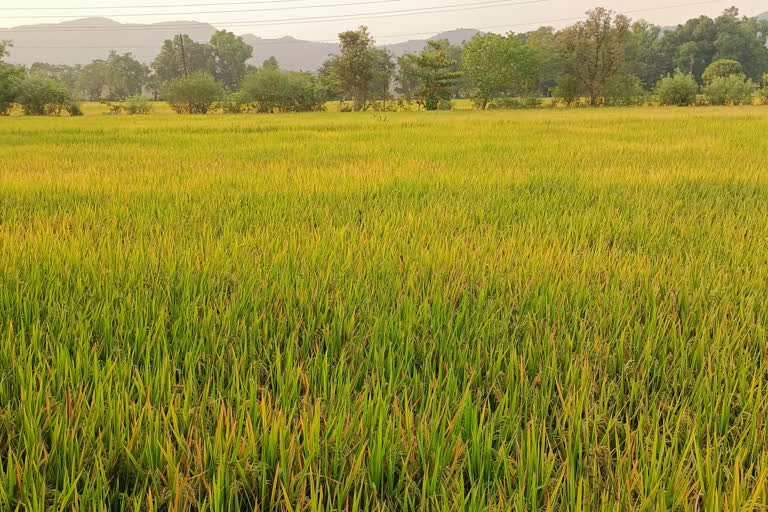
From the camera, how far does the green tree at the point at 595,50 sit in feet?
113

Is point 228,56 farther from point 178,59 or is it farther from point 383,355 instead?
point 383,355

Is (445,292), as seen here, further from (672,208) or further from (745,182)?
(745,182)

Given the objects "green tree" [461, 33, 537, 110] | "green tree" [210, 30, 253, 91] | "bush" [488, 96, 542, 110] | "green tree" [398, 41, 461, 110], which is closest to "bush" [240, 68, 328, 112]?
"green tree" [398, 41, 461, 110]

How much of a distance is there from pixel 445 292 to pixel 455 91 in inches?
2805

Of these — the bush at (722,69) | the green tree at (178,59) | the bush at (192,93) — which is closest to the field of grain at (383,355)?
the bush at (192,93)

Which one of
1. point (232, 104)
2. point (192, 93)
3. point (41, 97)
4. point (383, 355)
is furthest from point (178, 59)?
point (383, 355)

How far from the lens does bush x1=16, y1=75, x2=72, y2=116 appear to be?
86.2 feet

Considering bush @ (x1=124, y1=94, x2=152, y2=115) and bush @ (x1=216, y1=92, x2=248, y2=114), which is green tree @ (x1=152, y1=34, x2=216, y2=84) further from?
bush @ (x1=216, y1=92, x2=248, y2=114)

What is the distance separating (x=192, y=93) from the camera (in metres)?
31.4

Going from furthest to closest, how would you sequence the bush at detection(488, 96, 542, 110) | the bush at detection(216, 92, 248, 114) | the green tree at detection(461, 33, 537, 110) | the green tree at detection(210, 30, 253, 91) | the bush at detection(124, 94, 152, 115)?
the green tree at detection(210, 30, 253, 91)
the green tree at detection(461, 33, 537, 110)
the bush at detection(488, 96, 542, 110)
the bush at detection(124, 94, 152, 115)
the bush at detection(216, 92, 248, 114)

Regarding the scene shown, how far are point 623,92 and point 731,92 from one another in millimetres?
6792

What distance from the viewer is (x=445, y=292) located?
149 cm

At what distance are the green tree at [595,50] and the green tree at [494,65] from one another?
11.2 feet

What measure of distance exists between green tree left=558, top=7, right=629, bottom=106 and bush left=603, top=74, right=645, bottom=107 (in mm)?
457
